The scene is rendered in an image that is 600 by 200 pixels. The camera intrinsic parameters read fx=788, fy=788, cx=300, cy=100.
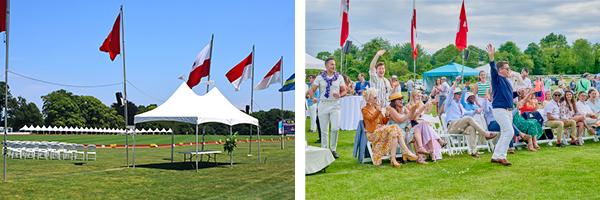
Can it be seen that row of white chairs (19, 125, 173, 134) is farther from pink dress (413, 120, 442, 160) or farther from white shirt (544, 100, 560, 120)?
white shirt (544, 100, 560, 120)

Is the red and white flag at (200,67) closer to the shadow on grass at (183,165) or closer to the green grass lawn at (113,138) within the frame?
the green grass lawn at (113,138)

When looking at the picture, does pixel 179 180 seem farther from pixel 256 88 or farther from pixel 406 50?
pixel 406 50

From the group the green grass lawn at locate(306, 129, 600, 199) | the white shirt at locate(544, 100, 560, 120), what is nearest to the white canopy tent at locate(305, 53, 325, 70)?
the green grass lawn at locate(306, 129, 600, 199)

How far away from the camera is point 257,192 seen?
9.17 meters

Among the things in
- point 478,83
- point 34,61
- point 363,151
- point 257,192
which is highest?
point 34,61

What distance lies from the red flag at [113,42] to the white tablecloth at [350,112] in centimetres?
586

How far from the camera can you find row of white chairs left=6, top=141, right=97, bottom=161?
10.2 meters

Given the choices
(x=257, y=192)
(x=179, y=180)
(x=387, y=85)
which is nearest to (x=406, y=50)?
(x=387, y=85)

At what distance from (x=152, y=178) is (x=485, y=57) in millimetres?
6244

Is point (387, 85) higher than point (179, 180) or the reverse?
higher

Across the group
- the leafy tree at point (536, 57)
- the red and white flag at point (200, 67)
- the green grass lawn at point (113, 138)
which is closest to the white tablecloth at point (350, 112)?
the leafy tree at point (536, 57)

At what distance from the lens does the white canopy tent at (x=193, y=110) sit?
9.78 metres

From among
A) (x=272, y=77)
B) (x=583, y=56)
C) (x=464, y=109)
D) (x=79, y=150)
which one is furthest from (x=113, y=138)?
(x=583, y=56)

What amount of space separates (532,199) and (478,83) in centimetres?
80
